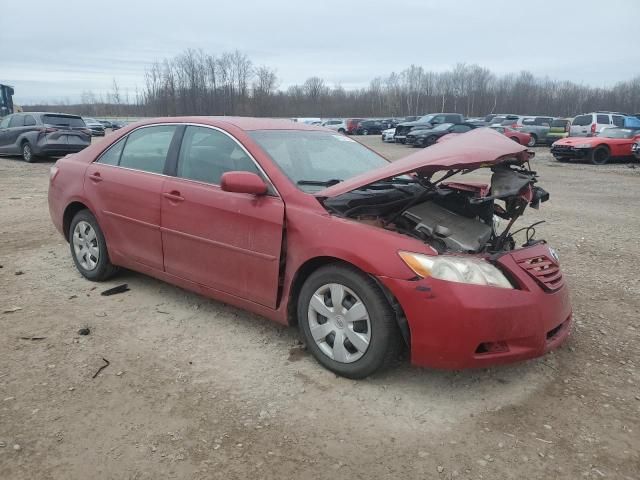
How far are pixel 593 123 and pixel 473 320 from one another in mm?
24609

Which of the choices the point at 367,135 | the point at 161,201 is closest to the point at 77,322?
the point at 161,201

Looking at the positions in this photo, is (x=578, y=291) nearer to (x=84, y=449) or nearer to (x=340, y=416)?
(x=340, y=416)

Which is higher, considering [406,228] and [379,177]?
Answer: [379,177]

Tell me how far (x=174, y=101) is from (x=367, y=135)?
44.6 meters

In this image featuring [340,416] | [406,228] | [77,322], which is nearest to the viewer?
[340,416]

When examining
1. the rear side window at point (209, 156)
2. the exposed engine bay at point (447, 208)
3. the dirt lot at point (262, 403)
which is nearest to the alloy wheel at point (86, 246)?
the dirt lot at point (262, 403)

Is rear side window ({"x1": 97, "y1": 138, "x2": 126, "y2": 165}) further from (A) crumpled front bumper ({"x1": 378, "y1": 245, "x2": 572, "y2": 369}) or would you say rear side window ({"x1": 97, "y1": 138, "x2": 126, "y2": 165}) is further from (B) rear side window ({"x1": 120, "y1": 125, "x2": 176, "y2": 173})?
(A) crumpled front bumper ({"x1": 378, "y1": 245, "x2": 572, "y2": 369})

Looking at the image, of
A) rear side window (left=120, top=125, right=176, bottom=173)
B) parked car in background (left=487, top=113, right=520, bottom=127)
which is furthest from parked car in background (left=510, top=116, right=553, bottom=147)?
rear side window (left=120, top=125, right=176, bottom=173)

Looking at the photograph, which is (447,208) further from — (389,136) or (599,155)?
(389,136)

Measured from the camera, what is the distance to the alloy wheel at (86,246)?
4.79 metres

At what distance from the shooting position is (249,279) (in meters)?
3.56

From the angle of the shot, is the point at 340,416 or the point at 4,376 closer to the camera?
the point at 340,416

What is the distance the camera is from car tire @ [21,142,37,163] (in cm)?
1612

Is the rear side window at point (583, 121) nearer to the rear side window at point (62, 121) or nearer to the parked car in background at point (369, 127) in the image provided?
the rear side window at point (62, 121)
